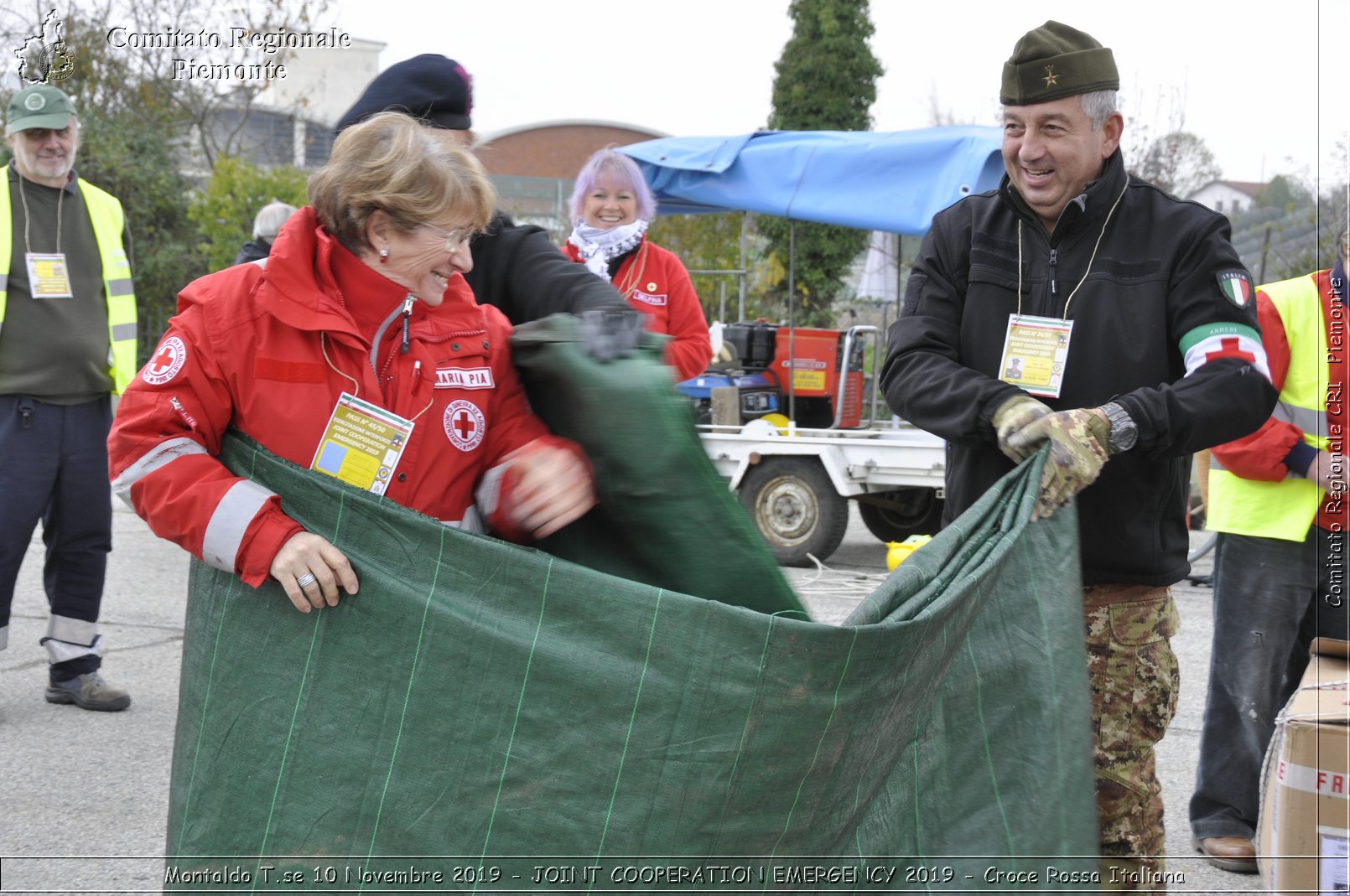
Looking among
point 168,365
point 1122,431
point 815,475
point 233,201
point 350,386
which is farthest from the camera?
point 233,201

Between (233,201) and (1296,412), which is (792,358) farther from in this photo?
(233,201)

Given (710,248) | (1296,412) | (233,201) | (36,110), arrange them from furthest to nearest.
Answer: (710,248), (233,201), (36,110), (1296,412)

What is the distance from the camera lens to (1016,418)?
2.53m

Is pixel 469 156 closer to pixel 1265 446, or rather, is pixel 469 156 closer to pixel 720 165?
pixel 1265 446

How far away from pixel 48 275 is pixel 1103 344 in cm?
407

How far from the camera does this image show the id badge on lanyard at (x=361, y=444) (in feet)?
7.15

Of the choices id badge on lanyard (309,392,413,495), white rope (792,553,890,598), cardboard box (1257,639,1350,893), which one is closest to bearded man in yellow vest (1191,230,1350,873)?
cardboard box (1257,639,1350,893)

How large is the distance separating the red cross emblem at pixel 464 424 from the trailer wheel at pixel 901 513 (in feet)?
20.7

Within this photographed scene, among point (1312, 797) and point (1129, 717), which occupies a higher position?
point (1129, 717)

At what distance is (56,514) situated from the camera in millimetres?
5004

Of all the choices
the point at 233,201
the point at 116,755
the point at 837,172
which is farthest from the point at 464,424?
the point at 233,201

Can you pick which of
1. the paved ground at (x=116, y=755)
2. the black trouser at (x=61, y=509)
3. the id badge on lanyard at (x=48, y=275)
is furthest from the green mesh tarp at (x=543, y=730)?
the id badge on lanyard at (x=48, y=275)

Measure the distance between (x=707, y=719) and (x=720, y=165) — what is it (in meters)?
7.66

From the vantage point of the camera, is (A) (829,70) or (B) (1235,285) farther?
(A) (829,70)
